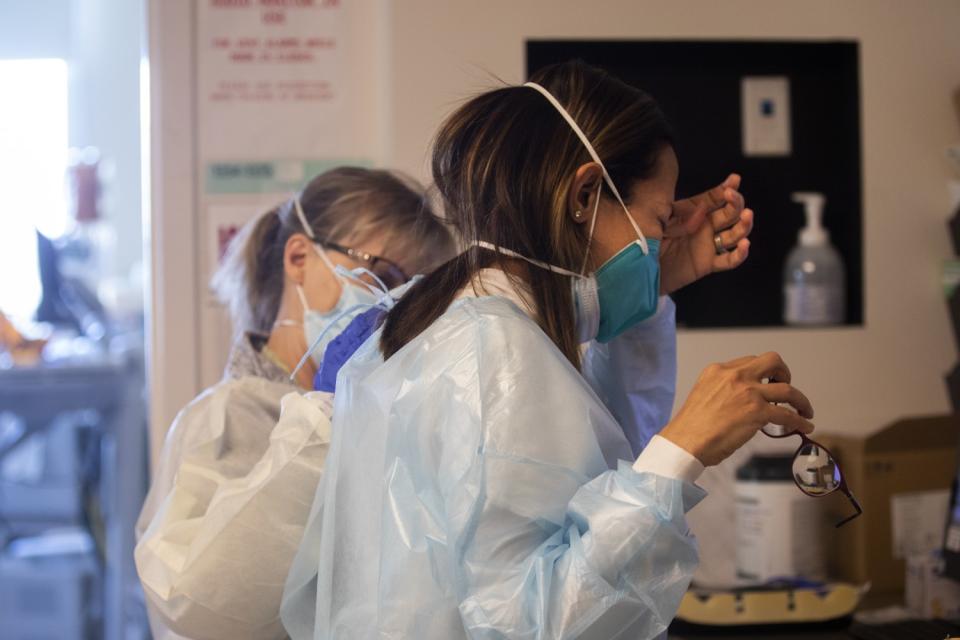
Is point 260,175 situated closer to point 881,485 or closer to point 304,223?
point 304,223

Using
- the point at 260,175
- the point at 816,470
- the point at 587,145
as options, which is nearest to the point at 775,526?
the point at 816,470

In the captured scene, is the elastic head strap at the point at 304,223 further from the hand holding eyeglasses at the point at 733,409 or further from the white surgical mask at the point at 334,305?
the hand holding eyeglasses at the point at 733,409

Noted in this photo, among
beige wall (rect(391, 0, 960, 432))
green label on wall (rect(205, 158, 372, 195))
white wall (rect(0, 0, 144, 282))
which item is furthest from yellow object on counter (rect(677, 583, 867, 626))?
white wall (rect(0, 0, 144, 282))

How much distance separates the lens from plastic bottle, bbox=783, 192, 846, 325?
1.89 m

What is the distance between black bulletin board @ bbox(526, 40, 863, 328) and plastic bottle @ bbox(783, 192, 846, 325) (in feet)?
0.18

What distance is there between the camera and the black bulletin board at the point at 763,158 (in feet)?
6.42

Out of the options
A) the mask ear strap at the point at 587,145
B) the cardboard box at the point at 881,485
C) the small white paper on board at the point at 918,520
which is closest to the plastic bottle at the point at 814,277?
the cardboard box at the point at 881,485

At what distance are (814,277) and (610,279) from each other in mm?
941

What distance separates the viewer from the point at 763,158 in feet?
6.57

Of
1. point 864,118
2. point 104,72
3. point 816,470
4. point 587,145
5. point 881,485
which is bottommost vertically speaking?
point 881,485

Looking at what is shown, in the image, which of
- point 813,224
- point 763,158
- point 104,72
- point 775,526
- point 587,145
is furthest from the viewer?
point 104,72

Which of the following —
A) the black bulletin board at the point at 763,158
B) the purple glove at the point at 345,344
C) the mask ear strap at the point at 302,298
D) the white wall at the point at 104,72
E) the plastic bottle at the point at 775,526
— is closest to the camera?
the purple glove at the point at 345,344

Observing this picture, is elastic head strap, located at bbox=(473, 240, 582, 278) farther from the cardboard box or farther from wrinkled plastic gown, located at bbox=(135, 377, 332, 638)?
the cardboard box

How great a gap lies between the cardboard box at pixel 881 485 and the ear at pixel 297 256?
91cm
